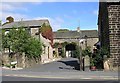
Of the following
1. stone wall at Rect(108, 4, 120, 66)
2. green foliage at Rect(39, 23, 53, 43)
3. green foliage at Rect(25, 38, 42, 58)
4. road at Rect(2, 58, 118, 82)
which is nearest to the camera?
road at Rect(2, 58, 118, 82)

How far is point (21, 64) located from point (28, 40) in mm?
3764

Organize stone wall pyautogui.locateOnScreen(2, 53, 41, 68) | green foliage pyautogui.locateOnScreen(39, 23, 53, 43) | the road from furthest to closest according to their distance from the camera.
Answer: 1. green foliage pyautogui.locateOnScreen(39, 23, 53, 43)
2. stone wall pyautogui.locateOnScreen(2, 53, 41, 68)
3. the road

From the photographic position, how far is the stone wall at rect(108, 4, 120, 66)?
71.6 ft

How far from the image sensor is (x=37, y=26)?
44000mm

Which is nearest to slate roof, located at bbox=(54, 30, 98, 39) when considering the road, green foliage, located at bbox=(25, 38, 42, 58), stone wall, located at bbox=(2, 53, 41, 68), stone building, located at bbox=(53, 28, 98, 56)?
stone building, located at bbox=(53, 28, 98, 56)

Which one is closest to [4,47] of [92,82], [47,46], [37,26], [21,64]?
[21,64]

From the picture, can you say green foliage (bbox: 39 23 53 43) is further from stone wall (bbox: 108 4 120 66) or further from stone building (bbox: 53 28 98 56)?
stone wall (bbox: 108 4 120 66)

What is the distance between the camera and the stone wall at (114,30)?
2183 centimetres

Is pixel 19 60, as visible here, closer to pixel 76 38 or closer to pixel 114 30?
pixel 114 30

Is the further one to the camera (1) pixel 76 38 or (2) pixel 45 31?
(1) pixel 76 38

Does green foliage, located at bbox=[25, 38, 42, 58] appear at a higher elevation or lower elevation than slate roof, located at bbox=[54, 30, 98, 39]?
lower

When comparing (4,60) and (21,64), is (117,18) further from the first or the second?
(4,60)

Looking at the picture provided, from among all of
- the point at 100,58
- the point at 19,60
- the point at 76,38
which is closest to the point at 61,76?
the point at 100,58

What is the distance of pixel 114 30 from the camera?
866 inches
